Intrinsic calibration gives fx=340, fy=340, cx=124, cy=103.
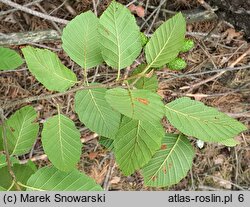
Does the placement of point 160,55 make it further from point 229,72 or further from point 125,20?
point 229,72

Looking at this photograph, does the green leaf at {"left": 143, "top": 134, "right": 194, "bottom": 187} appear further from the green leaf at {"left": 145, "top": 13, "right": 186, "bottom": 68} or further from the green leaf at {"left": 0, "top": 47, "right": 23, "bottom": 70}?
the green leaf at {"left": 0, "top": 47, "right": 23, "bottom": 70}

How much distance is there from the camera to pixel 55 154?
45.6 inches

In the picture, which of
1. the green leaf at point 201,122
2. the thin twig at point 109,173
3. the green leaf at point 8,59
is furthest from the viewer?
the thin twig at point 109,173

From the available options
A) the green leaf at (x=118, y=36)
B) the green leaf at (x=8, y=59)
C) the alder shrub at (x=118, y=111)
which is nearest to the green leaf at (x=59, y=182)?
the alder shrub at (x=118, y=111)

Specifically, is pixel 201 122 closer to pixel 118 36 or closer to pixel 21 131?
pixel 118 36

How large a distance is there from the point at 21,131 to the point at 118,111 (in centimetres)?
54

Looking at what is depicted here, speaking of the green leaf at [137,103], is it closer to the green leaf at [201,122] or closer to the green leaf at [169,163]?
the green leaf at [201,122]

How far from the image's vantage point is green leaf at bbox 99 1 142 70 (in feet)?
3.43

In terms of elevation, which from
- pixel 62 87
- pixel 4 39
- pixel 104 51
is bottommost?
pixel 62 87

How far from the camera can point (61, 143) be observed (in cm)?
117

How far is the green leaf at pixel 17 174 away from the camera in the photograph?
1.26m

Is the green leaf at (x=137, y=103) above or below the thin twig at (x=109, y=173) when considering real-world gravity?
above

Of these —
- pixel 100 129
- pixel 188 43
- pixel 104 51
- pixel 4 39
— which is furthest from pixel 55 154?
pixel 4 39

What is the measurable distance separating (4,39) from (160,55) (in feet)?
4.66
